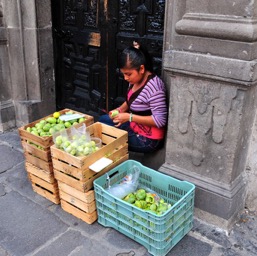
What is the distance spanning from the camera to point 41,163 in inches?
132

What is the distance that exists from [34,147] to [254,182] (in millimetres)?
2100

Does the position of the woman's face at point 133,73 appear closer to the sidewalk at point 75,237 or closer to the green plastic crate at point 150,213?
the green plastic crate at point 150,213

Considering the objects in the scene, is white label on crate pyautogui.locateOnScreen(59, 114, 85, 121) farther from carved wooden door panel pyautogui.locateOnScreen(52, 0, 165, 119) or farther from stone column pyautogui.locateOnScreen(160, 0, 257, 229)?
stone column pyautogui.locateOnScreen(160, 0, 257, 229)

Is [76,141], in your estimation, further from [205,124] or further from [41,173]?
[205,124]

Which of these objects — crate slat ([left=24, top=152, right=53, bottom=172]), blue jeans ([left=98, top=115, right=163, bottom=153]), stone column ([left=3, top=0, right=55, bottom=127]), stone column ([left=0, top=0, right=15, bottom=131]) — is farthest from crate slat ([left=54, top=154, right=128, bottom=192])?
stone column ([left=0, top=0, right=15, bottom=131])

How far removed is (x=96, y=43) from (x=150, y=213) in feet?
8.38

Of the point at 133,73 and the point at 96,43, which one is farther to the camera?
the point at 96,43

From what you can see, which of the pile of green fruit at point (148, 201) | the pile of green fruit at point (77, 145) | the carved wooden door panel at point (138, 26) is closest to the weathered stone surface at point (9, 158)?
the pile of green fruit at point (77, 145)

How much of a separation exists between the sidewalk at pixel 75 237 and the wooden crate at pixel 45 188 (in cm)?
6

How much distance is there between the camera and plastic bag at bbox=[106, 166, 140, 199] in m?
3.08

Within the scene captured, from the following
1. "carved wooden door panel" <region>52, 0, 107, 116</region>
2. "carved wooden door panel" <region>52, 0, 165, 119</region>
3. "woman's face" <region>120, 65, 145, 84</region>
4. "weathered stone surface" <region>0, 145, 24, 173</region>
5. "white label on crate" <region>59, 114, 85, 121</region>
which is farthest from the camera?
"carved wooden door panel" <region>52, 0, 107, 116</region>

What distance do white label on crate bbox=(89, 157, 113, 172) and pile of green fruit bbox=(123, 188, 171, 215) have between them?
0.36m

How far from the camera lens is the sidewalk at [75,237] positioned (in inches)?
112

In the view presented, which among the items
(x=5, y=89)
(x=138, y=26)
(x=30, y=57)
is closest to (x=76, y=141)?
(x=138, y=26)
